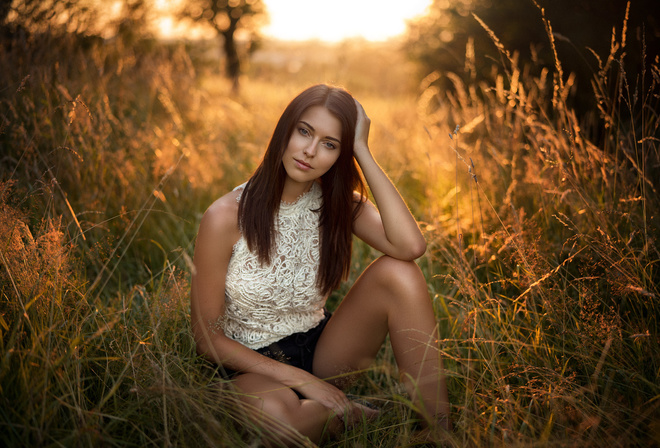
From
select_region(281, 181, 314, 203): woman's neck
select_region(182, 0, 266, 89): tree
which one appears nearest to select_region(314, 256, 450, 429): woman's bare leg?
select_region(281, 181, 314, 203): woman's neck

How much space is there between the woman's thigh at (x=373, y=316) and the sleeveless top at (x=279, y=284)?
17 centimetres

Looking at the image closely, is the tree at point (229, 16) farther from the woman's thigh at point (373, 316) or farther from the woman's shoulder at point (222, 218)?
the woman's thigh at point (373, 316)

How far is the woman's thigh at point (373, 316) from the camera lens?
6.14ft

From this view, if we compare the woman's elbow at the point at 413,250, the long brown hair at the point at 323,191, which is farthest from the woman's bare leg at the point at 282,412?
the woman's elbow at the point at 413,250

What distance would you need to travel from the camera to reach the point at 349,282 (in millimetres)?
2797

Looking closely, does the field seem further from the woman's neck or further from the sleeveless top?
the woman's neck

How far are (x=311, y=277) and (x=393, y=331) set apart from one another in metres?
0.45

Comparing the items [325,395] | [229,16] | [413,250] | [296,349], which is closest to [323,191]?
Result: [413,250]

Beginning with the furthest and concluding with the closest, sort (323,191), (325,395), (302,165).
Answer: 1. (323,191)
2. (302,165)
3. (325,395)

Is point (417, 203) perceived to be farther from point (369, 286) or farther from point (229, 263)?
point (229, 263)

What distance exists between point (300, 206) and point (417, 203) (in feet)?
6.05

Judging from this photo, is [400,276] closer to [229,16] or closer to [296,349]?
[296,349]

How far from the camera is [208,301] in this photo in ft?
6.03

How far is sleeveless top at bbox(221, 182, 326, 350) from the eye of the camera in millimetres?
1935
